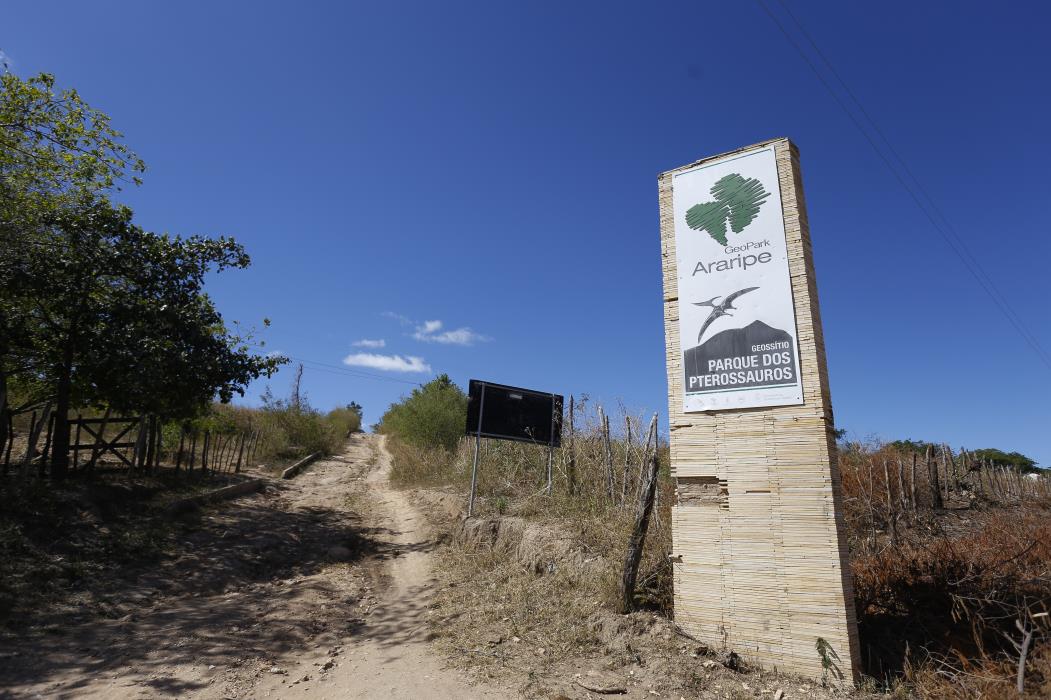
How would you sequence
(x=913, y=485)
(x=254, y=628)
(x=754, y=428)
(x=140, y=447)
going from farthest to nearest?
(x=140, y=447) < (x=913, y=485) < (x=254, y=628) < (x=754, y=428)

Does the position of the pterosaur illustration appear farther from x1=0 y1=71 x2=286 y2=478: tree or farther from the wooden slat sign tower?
x1=0 y1=71 x2=286 y2=478: tree

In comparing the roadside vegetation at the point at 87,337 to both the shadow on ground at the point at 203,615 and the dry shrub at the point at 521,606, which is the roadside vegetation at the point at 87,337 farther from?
the dry shrub at the point at 521,606

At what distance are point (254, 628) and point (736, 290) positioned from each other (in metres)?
6.58

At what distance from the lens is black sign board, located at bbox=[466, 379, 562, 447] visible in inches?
423

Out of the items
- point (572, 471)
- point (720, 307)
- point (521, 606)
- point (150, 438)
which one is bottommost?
point (521, 606)

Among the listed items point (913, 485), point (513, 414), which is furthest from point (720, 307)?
point (913, 485)

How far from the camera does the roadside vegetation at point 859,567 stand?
4.70 meters

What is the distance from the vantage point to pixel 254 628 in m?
6.19

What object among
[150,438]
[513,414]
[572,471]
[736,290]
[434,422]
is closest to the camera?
[736,290]

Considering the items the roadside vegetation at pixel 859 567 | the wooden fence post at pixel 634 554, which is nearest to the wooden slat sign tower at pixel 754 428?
the wooden fence post at pixel 634 554

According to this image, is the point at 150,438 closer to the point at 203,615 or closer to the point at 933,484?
the point at 203,615

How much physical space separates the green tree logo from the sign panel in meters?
0.01

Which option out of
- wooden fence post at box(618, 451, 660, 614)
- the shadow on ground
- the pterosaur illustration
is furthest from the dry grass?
the pterosaur illustration

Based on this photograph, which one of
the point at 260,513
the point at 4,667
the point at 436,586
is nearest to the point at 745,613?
the point at 436,586
